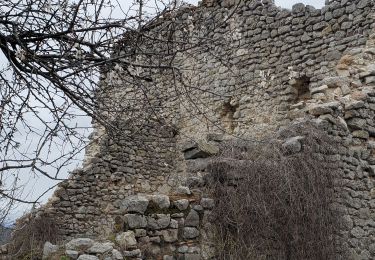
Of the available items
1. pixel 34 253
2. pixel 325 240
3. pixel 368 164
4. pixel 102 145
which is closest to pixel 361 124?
pixel 368 164

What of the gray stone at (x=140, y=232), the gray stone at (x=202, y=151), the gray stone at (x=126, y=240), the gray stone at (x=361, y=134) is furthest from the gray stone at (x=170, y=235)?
the gray stone at (x=361, y=134)

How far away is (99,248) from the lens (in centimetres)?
472

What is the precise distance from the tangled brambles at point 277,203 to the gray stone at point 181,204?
0.38 metres

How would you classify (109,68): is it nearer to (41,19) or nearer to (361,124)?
(41,19)

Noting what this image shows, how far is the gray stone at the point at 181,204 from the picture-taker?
5523mm

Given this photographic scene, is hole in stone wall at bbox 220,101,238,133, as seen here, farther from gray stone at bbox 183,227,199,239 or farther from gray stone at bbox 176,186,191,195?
gray stone at bbox 183,227,199,239

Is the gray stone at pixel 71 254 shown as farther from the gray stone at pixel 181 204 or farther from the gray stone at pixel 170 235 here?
the gray stone at pixel 181 204

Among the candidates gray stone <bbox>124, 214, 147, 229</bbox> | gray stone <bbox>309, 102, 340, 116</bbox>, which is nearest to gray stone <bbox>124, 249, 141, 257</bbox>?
gray stone <bbox>124, 214, 147, 229</bbox>

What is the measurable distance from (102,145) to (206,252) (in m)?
5.51

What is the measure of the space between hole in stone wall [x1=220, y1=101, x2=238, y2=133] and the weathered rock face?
0.06 ft

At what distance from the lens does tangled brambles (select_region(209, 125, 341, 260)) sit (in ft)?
18.8

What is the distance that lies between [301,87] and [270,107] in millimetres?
640

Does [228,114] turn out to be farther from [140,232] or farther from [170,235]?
[140,232]

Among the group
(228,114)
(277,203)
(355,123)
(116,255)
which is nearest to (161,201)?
(116,255)
